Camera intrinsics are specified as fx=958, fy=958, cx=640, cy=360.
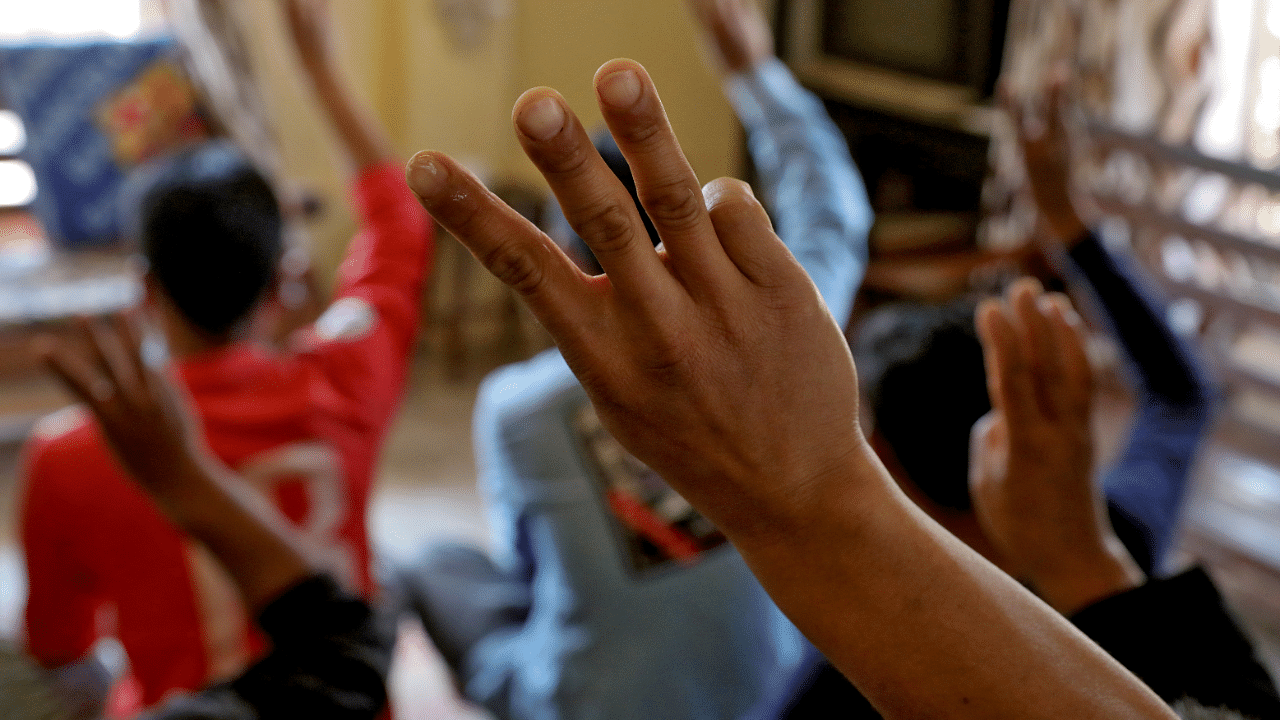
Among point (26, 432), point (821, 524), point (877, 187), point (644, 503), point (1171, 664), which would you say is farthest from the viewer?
point (877, 187)

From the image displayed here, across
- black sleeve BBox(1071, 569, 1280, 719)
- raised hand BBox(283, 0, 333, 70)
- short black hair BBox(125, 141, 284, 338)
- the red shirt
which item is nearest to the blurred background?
raised hand BBox(283, 0, 333, 70)

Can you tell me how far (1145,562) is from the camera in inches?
31.7

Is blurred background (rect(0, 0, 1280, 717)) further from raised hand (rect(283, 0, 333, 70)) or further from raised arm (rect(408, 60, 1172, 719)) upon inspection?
raised arm (rect(408, 60, 1172, 719))

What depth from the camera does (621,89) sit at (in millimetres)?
289

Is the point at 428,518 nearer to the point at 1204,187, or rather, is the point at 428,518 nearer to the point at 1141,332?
the point at 1141,332

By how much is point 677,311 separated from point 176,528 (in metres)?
0.73

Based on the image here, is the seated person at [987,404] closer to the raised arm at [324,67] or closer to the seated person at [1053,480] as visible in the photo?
the seated person at [1053,480]

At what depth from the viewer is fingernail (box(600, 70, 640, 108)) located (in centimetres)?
29

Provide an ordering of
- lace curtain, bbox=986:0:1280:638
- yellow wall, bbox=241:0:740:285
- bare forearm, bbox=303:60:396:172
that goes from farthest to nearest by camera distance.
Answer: yellow wall, bbox=241:0:740:285 → lace curtain, bbox=986:0:1280:638 → bare forearm, bbox=303:60:396:172

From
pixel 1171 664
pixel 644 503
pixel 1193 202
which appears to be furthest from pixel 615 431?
pixel 1193 202

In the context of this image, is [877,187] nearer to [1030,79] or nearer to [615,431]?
[1030,79]

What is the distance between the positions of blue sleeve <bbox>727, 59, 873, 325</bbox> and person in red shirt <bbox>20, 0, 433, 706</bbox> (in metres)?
0.45

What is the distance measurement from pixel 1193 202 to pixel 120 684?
2590 mm

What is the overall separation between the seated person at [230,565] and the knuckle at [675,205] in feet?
1.40
